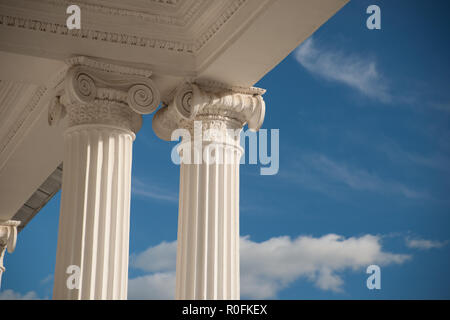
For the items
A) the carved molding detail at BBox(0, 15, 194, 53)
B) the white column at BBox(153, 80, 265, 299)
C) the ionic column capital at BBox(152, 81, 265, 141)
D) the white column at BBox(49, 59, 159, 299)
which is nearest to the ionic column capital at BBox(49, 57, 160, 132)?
the white column at BBox(49, 59, 159, 299)

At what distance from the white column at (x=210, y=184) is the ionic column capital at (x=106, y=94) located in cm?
100

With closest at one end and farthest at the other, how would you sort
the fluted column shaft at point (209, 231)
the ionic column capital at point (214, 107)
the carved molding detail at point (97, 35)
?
the carved molding detail at point (97, 35) < the fluted column shaft at point (209, 231) < the ionic column capital at point (214, 107)

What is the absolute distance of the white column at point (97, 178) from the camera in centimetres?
1505

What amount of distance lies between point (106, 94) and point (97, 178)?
2166 mm

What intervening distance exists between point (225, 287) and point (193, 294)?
2.62ft

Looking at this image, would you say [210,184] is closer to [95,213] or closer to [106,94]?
[95,213]

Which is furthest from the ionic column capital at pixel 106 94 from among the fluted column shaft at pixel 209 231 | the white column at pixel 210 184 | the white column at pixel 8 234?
the white column at pixel 8 234

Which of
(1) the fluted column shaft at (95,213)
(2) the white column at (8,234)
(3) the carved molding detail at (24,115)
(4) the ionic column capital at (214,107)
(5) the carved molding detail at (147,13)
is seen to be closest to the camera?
(1) the fluted column shaft at (95,213)

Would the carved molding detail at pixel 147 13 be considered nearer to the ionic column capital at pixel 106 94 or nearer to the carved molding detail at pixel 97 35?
the carved molding detail at pixel 97 35

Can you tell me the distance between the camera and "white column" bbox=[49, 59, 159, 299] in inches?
592

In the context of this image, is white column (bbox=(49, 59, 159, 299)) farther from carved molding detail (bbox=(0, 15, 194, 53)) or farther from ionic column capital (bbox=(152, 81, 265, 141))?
ionic column capital (bbox=(152, 81, 265, 141))

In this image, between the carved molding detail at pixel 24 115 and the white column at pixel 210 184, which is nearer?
the white column at pixel 210 184
